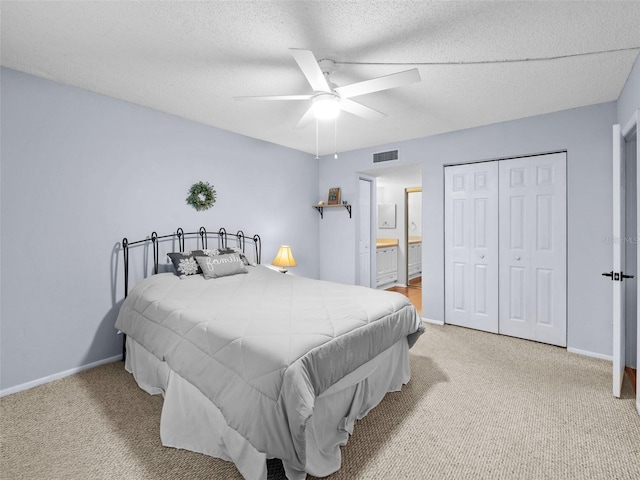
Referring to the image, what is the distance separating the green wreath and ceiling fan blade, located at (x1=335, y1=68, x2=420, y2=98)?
2092 millimetres

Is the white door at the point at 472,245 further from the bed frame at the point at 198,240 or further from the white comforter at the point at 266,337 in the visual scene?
the bed frame at the point at 198,240

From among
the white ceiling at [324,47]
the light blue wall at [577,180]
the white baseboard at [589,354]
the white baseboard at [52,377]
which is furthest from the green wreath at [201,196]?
the white baseboard at [589,354]

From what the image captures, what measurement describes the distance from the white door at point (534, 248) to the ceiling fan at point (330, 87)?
7.02 ft

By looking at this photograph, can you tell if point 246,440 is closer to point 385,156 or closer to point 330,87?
point 330,87

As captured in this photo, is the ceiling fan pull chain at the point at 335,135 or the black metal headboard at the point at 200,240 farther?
the ceiling fan pull chain at the point at 335,135

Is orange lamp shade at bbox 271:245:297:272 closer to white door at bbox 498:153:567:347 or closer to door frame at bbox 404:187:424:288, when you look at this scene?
white door at bbox 498:153:567:347

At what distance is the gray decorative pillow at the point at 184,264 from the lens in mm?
3180

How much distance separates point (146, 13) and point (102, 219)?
1.89 m

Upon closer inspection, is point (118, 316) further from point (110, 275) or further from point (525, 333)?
point (525, 333)

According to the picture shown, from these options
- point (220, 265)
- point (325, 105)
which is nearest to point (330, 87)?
point (325, 105)

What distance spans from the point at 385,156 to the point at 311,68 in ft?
9.67

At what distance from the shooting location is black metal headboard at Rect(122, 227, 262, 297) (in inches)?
124

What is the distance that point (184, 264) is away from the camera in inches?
126

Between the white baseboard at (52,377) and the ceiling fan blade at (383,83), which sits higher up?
the ceiling fan blade at (383,83)
